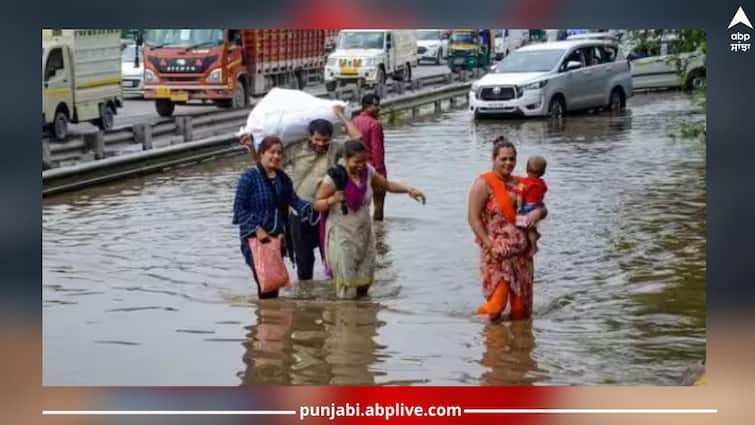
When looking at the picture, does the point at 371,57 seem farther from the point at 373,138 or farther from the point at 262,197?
the point at 262,197

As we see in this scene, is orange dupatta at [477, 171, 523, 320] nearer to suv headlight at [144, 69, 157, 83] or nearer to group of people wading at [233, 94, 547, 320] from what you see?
group of people wading at [233, 94, 547, 320]

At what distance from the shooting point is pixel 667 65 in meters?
11.6

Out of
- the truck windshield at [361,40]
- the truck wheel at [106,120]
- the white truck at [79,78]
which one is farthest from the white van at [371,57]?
the truck wheel at [106,120]

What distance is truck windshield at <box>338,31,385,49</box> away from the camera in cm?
1123

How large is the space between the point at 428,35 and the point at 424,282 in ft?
4.23

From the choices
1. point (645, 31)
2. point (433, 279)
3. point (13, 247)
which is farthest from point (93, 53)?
point (645, 31)

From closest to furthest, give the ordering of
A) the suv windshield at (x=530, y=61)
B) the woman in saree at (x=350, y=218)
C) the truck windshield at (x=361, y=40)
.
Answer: the truck windshield at (x=361, y=40) < the suv windshield at (x=530, y=61) < the woman in saree at (x=350, y=218)

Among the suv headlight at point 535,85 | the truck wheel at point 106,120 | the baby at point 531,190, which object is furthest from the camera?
the truck wheel at point 106,120

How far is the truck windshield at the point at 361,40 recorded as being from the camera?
1123cm

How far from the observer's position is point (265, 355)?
1131 centimetres

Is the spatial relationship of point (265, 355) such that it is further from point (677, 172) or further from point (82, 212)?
point (677, 172)

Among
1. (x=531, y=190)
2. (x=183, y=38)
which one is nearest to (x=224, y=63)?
(x=183, y=38)

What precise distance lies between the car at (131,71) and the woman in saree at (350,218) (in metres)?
1.04

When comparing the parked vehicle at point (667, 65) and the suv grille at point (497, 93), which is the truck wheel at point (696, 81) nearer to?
the parked vehicle at point (667, 65)
